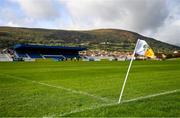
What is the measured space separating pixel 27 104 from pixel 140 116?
13.8ft

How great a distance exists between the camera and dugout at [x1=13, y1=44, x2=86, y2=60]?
323 ft

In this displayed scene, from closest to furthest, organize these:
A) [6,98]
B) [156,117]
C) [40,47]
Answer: [156,117] → [6,98] → [40,47]

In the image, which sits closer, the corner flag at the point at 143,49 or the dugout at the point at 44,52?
the corner flag at the point at 143,49

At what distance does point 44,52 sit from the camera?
10400cm

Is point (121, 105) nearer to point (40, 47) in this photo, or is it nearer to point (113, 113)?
point (113, 113)

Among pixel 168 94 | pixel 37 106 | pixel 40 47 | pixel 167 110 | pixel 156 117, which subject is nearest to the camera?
pixel 156 117

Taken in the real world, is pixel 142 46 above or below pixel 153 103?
above

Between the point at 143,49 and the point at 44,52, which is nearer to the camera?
the point at 143,49

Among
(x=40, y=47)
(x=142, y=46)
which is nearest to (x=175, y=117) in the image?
(x=142, y=46)

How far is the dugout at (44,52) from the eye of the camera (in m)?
98.3

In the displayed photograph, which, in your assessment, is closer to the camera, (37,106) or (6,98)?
(37,106)

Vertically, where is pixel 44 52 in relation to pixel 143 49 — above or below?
above

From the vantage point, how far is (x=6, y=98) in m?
12.6

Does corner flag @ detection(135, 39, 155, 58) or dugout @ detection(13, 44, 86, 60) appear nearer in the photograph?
corner flag @ detection(135, 39, 155, 58)
